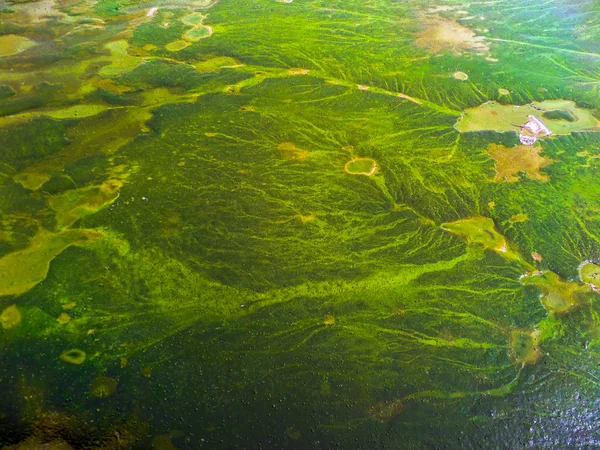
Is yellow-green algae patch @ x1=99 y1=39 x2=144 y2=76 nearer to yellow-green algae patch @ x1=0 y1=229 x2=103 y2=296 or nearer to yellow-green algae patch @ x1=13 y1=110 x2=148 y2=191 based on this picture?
yellow-green algae patch @ x1=13 y1=110 x2=148 y2=191

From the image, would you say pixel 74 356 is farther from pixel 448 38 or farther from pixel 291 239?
pixel 448 38

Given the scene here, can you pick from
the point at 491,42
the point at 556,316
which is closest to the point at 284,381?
the point at 556,316

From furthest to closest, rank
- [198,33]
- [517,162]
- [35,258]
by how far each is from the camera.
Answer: [198,33] < [517,162] < [35,258]

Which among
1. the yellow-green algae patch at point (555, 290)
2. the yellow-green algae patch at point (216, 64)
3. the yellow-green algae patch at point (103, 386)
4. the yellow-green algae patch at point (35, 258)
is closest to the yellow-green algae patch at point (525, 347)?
the yellow-green algae patch at point (555, 290)

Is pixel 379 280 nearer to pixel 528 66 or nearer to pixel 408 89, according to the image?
pixel 408 89

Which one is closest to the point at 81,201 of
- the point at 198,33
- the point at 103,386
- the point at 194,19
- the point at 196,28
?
the point at 103,386

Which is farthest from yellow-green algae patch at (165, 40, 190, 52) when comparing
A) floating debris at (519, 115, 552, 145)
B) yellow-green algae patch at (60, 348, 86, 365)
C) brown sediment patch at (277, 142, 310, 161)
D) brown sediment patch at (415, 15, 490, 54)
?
floating debris at (519, 115, 552, 145)
